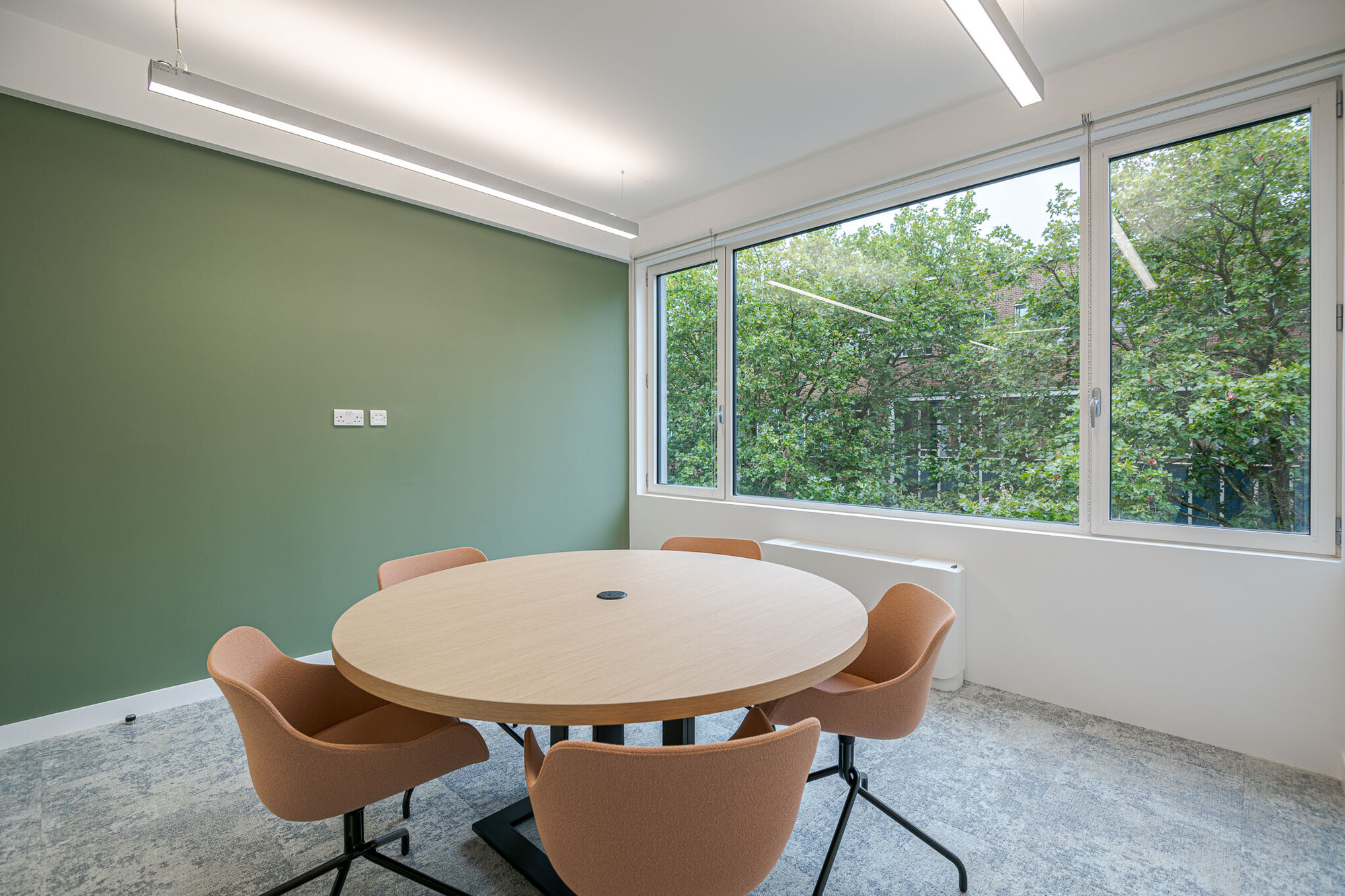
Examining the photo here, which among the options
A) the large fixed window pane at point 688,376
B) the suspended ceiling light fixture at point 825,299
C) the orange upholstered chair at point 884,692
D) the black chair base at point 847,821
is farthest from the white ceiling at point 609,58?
the black chair base at point 847,821

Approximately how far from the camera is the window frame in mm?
2389

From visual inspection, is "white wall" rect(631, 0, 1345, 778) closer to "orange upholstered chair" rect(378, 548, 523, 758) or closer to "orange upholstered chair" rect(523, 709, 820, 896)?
"orange upholstered chair" rect(378, 548, 523, 758)

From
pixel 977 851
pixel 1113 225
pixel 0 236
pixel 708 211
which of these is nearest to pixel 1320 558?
pixel 1113 225

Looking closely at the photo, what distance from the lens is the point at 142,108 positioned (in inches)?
111

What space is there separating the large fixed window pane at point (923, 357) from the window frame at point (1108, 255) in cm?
7

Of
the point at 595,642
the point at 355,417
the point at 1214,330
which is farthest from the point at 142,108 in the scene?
the point at 1214,330

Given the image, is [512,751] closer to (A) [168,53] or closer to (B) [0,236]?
(B) [0,236]

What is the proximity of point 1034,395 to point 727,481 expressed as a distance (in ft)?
7.15

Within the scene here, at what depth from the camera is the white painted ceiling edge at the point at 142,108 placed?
2.56m

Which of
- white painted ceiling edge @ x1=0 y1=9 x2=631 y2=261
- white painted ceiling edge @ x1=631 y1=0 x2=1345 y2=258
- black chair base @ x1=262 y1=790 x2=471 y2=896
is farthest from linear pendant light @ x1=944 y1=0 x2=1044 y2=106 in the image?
white painted ceiling edge @ x1=0 y1=9 x2=631 y2=261

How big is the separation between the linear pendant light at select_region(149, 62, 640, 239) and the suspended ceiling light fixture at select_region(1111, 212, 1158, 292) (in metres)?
2.70

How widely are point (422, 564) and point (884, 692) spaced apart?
6.57 ft

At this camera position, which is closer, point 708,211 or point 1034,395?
point 1034,395

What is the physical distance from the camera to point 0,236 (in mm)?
2586
